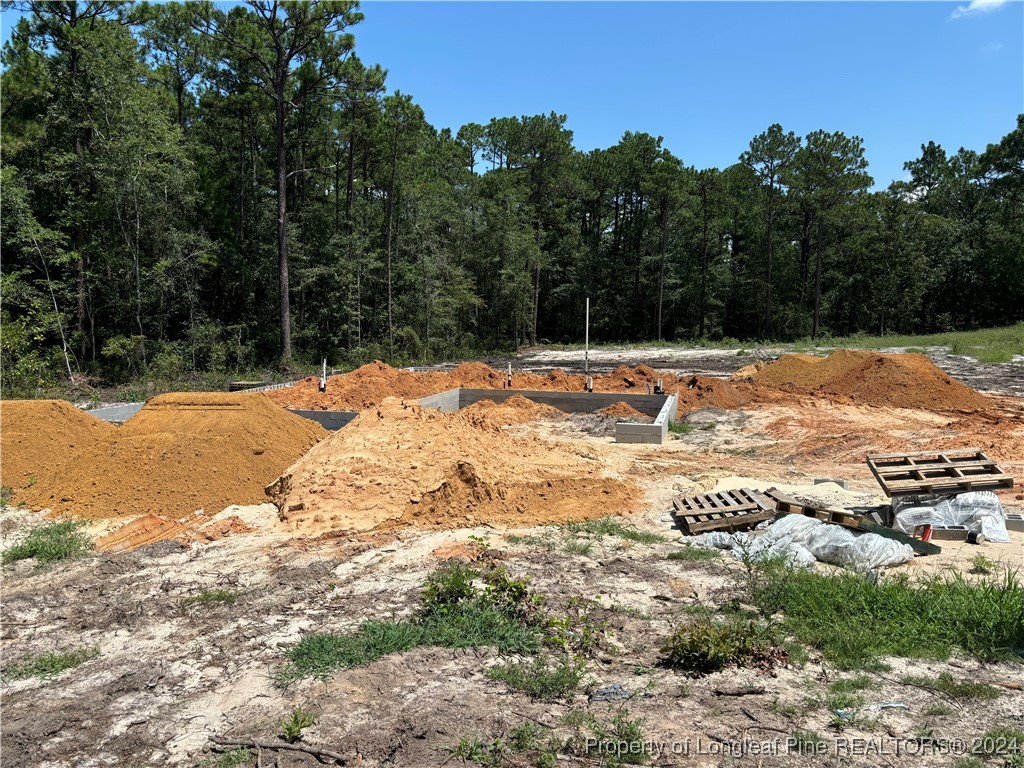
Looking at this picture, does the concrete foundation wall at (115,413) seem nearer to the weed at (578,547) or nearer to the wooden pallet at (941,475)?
the weed at (578,547)

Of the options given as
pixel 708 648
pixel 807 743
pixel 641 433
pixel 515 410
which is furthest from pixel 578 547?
pixel 515 410

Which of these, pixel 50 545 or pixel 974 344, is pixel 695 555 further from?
pixel 974 344

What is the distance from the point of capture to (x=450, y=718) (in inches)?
133

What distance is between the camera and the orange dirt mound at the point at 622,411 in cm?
1386

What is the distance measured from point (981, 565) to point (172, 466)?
8.90m

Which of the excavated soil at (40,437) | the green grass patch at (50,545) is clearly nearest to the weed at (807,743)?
the green grass patch at (50,545)

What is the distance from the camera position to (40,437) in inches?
343

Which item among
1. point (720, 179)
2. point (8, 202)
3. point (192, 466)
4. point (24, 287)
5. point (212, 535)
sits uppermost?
point (720, 179)

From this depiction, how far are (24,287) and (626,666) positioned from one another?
21.2 meters

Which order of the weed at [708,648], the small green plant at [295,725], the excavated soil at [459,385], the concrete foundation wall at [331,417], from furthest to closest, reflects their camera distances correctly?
the excavated soil at [459,385] → the concrete foundation wall at [331,417] → the weed at [708,648] → the small green plant at [295,725]

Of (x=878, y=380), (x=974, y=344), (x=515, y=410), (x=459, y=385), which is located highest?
(x=974, y=344)

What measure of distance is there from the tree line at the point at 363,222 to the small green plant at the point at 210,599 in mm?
13804

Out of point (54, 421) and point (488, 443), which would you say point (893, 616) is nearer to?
point (488, 443)

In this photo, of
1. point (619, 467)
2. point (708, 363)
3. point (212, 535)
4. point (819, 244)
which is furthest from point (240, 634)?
point (819, 244)
